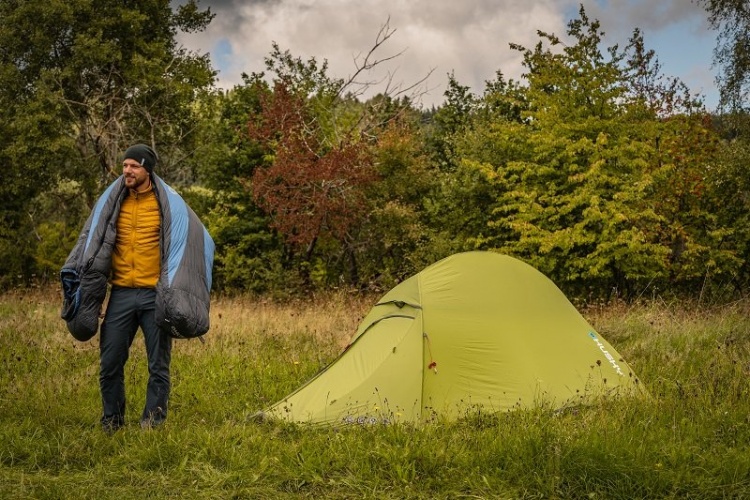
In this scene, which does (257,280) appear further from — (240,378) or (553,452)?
(553,452)

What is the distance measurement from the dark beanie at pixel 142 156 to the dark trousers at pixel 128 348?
901mm

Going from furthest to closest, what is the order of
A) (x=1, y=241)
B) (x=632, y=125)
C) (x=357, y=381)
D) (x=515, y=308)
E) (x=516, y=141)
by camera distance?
1. (x=1, y=241)
2. (x=516, y=141)
3. (x=632, y=125)
4. (x=515, y=308)
5. (x=357, y=381)

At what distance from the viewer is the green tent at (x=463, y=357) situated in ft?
17.9

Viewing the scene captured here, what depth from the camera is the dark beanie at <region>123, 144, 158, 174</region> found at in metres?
4.92

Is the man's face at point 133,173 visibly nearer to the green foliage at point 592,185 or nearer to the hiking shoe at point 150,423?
the hiking shoe at point 150,423

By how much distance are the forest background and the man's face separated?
8.58 metres

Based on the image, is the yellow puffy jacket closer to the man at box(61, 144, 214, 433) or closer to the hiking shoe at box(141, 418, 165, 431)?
the man at box(61, 144, 214, 433)

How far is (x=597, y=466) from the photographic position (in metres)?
4.09

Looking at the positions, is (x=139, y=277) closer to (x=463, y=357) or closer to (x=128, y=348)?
(x=128, y=348)

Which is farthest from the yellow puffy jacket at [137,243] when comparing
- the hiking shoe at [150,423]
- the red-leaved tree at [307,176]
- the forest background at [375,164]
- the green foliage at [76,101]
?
the green foliage at [76,101]

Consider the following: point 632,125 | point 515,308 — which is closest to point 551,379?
point 515,308

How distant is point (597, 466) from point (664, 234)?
11.2 m

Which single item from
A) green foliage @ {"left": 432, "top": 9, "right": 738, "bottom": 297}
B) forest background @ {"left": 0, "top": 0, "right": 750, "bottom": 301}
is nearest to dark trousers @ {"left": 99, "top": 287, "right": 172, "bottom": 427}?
forest background @ {"left": 0, "top": 0, "right": 750, "bottom": 301}

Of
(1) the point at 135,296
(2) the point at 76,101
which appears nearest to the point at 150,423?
(1) the point at 135,296
